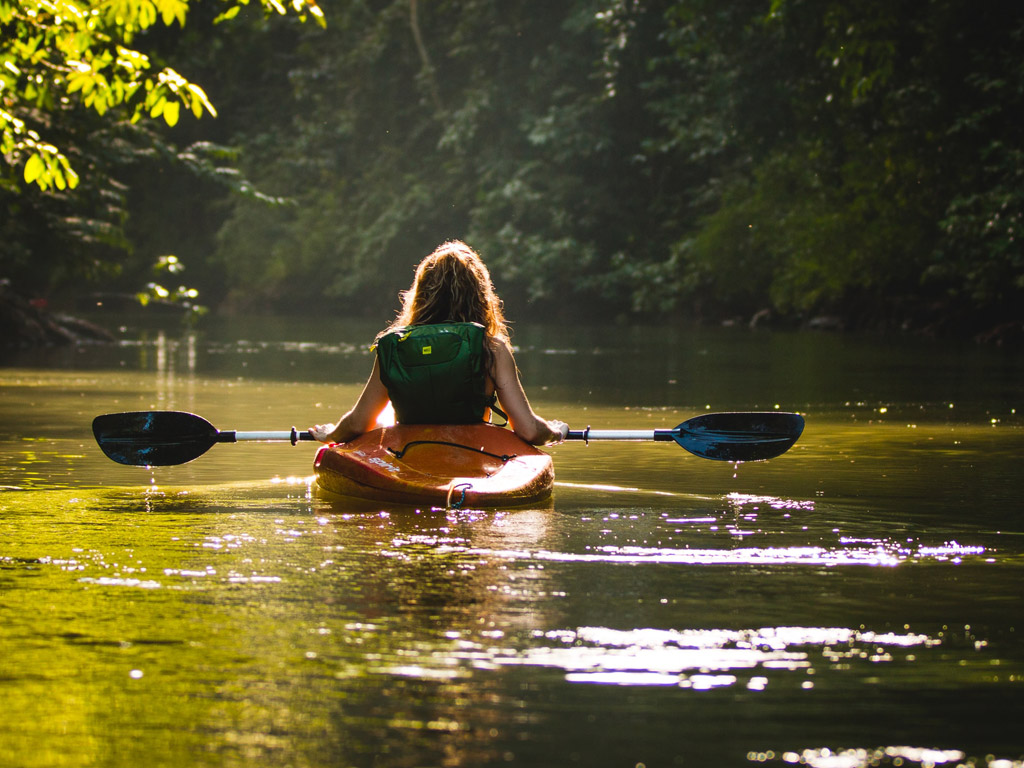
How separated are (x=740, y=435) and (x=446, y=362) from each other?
170cm

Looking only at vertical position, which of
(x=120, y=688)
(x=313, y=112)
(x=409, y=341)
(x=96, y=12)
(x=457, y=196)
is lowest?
(x=120, y=688)

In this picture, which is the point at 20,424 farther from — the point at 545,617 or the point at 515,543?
the point at 545,617

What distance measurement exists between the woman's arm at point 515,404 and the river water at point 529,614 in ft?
1.01

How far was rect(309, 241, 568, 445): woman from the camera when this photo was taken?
25.3 feet

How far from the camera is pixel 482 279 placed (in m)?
7.94

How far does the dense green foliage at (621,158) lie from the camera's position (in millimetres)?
25844

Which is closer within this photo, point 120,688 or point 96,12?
point 120,688

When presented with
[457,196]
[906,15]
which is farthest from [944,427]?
[457,196]

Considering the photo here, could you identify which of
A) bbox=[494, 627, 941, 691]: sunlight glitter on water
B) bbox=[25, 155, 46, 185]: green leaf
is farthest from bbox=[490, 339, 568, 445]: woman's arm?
bbox=[25, 155, 46, 185]: green leaf

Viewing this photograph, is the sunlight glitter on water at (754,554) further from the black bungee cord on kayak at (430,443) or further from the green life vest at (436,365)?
the green life vest at (436,365)

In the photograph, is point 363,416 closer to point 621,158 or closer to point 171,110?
point 171,110

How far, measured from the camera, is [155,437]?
8469 mm

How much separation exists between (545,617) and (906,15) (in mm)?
22995

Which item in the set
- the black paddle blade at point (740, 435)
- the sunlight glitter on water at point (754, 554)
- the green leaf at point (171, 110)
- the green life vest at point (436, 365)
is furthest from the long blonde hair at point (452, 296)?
the green leaf at point (171, 110)
